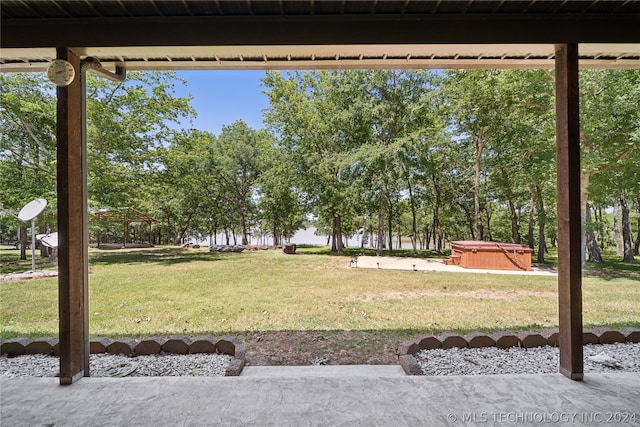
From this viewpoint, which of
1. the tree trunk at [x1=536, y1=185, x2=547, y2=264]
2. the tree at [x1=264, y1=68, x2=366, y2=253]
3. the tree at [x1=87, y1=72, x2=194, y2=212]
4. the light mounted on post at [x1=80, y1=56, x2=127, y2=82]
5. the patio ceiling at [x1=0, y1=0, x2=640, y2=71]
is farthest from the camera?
the tree at [x1=264, y1=68, x2=366, y2=253]

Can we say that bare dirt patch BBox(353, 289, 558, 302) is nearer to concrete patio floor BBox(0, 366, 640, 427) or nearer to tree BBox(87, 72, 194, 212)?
concrete patio floor BBox(0, 366, 640, 427)

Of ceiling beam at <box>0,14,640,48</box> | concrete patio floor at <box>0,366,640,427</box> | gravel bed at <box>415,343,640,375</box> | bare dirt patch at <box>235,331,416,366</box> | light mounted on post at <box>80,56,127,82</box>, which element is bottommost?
bare dirt patch at <box>235,331,416,366</box>

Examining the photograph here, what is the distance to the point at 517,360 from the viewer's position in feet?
8.93

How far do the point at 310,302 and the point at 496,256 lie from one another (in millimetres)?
5902

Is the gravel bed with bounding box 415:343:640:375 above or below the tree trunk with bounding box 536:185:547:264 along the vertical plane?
below

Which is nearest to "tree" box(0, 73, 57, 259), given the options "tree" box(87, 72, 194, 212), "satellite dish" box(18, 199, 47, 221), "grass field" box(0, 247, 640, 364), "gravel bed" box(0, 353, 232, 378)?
"tree" box(87, 72, 194, 212)

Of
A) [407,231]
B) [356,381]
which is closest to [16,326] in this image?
[356,381]

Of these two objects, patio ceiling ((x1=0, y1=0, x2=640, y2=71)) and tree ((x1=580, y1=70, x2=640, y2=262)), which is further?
tree ((x1=580, y1=70, x2=640, y2=262))

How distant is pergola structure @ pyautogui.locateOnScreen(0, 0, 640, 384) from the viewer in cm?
217

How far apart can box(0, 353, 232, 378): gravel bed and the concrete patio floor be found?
0.88ft

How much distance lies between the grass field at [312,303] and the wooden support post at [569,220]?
4.77ft

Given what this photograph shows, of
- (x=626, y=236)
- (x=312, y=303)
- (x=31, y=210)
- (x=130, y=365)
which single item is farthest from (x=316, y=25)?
(x=626, y=236)

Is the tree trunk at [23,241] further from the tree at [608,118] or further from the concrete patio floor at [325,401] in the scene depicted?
the tree at [608,118]

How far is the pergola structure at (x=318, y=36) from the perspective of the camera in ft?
7.12
